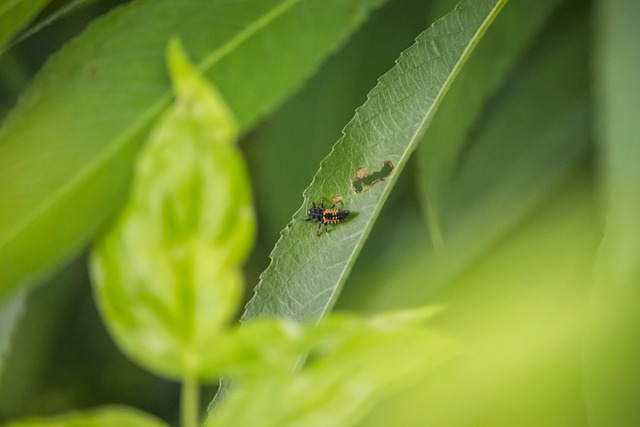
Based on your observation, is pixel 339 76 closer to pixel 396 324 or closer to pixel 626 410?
pixel 626 410

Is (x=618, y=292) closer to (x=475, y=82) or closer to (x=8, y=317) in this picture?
(x=475, y=82)

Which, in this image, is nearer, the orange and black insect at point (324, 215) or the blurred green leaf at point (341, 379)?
the blurred green leaf at point (341, 379)

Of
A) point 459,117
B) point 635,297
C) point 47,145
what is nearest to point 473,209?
point 459,117

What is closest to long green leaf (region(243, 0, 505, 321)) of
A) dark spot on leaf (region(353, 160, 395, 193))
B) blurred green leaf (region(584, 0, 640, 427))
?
dark spot on leaf (region(353, 160, 395, 193))

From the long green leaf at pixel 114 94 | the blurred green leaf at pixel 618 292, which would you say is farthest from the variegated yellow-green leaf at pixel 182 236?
the blurred green leaf at pixel 618 292

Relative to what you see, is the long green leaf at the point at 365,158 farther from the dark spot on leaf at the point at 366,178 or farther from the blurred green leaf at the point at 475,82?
the blurred green leaf at the point at 475,82

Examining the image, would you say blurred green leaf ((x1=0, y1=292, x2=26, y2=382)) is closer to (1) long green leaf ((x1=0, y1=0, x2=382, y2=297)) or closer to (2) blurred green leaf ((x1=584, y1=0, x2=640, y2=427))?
(1) long green leaf ((x1=0, y1=0, x2=382, y2=297))
